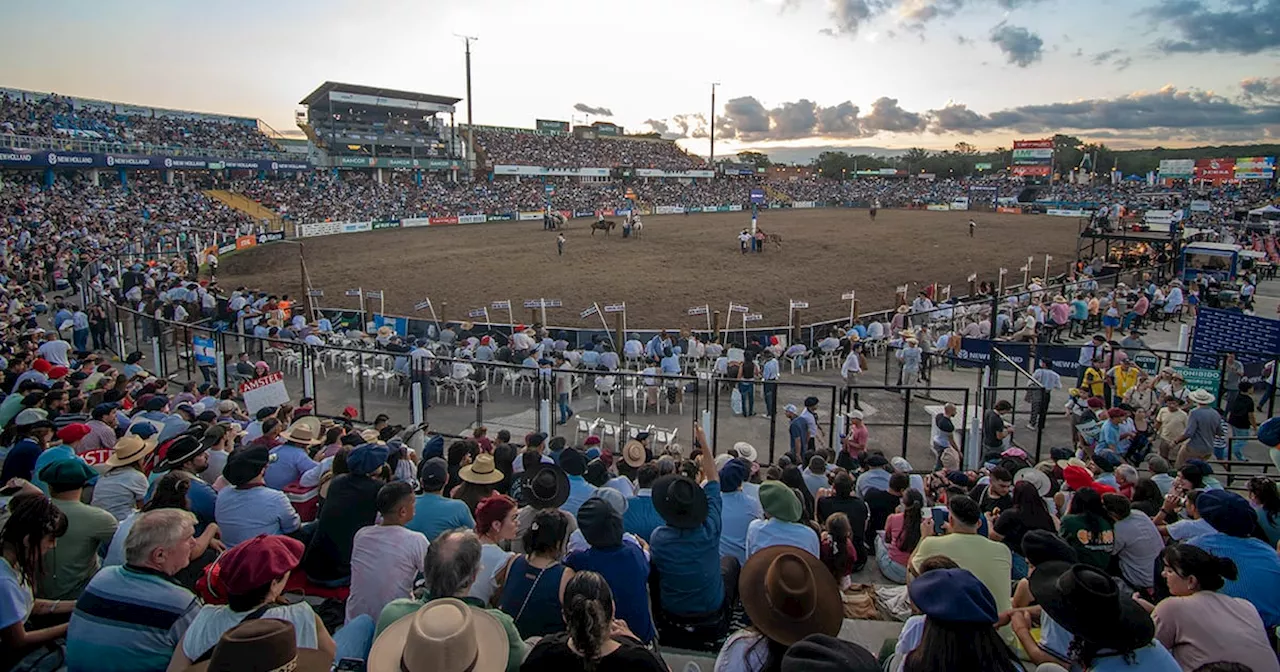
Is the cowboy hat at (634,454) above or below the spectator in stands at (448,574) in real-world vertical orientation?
below

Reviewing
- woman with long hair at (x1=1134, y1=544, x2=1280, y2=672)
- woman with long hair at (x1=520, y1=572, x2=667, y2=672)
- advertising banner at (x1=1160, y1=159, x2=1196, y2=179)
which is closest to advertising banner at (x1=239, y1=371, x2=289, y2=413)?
woman with long hair at (x1=520, y1=572, x2=667, y2=672)

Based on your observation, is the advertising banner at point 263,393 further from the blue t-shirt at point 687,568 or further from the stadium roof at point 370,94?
the stadium roof at point 370,94

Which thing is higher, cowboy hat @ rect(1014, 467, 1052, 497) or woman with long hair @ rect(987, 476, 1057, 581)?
woman with long hair @ rect(987, 476, 1057, 581)

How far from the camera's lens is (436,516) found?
508cm

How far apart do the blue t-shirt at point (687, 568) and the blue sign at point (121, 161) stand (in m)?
48.6

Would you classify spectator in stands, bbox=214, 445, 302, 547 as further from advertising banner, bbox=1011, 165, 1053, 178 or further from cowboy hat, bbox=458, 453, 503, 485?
advertising banner, bbox=1011, 165, 1053, 178

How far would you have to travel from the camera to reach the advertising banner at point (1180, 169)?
351ft

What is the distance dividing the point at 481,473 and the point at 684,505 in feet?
7.16

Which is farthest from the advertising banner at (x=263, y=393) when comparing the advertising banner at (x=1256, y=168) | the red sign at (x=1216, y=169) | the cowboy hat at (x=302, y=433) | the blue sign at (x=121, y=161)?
the red sign at (x=1216, y=169)

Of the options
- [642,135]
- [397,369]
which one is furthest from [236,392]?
[642,135]

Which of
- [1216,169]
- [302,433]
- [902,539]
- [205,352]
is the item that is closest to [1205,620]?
[902,539]

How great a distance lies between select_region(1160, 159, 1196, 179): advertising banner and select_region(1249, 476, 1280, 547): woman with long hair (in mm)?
130870

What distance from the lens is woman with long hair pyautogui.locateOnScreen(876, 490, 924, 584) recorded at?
6051 millimetres

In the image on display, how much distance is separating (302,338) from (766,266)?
21583mm
